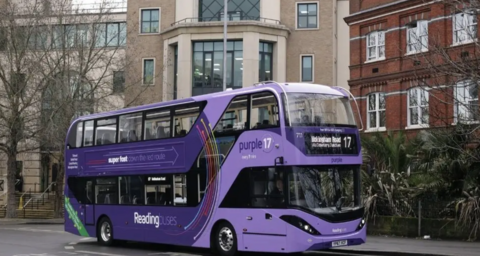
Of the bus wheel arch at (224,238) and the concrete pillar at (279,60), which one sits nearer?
the bus wheel arch at (224,238)

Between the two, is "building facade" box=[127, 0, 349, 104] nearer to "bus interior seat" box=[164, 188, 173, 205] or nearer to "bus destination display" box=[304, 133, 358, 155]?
"bus interior seat" box=[164, 188, 173, 205]

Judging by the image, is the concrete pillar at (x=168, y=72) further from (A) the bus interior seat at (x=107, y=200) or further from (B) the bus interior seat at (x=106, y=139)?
(A) the bus interior seat at (x=107, y=200)

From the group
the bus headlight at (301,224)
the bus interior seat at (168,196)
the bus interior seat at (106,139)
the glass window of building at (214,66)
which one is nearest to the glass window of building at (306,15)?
the glass window of building at (214,66)

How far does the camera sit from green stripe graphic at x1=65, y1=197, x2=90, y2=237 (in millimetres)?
22423

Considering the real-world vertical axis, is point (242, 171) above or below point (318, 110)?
below

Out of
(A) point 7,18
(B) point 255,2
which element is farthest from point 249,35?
(A) point 7,18

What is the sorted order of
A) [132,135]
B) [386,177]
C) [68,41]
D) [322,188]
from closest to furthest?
[322,188] < [132,135] < [386,177] < [68,41]

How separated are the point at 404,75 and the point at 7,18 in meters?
21.4

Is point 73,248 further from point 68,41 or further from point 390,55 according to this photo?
point 390,55

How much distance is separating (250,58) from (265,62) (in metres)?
1.92

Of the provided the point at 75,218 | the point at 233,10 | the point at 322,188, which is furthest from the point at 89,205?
the point at 233,10

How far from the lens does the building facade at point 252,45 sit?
158 feet

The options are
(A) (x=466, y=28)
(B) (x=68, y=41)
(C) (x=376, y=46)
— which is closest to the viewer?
(A) (x=466, y=28)

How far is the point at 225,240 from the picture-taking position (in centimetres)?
1705
